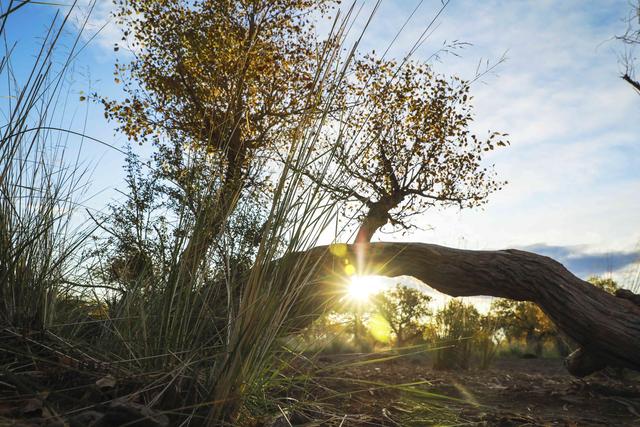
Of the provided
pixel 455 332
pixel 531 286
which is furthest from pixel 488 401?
pixel 455 332

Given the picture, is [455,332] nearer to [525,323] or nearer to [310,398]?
[310,398]

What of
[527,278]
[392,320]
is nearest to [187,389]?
[527,278]

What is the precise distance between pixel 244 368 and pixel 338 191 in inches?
24.5

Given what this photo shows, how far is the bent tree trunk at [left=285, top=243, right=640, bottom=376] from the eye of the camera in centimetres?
397

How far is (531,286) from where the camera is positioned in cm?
425

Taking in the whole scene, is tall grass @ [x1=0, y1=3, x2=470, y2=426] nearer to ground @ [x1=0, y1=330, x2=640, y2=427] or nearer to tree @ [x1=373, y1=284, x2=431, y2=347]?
ground @ [x1=0, y1=330, x2=640, y2=427]

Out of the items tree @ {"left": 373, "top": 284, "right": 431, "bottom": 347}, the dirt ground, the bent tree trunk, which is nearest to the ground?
the dirt ground

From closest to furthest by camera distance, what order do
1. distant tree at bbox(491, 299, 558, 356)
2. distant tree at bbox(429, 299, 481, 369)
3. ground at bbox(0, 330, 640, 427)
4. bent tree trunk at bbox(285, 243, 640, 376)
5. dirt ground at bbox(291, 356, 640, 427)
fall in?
ground at bbox(0, 330, 640, 427) → dirt ground at bbox(291, 356, 640, 427) → bent tree trunk at bbox(285, 243, 640, 376) → distant tree at bbox(429, 299, 481, 369) → distant tree at bbox(491, 299, 558, 356)

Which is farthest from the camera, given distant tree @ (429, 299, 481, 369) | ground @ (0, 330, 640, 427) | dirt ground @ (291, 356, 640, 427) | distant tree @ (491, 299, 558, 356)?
distant tree @ (491, 299, 558, 356)

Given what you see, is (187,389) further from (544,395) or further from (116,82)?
A: (116,82)

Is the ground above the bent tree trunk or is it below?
below

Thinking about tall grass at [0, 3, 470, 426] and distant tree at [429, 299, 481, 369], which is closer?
tall grass at [0, 3, 470, 426]

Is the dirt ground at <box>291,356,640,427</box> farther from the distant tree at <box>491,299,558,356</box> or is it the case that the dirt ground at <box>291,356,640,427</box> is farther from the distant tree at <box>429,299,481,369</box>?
the distant tree at <box>491,299,558,356</box>

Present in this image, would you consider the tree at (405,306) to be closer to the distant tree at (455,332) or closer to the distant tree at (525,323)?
the distant tree at (525,323)
